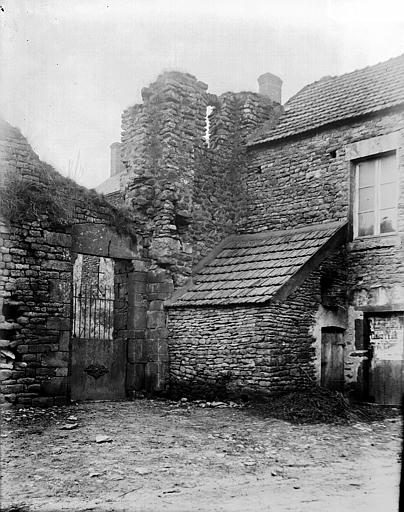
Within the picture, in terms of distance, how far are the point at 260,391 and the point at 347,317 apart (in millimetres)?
2520

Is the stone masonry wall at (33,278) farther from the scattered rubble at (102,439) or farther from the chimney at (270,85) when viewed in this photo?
the chimney at (270,85)

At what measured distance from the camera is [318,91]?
1468 centimetres

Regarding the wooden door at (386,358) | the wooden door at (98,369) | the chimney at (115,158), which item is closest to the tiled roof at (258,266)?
the wooden door at (98,369)

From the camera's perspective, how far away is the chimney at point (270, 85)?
17.6 m

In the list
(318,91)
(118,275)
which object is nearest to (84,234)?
(118,275)

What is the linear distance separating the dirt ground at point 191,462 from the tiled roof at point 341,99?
5.85 meters

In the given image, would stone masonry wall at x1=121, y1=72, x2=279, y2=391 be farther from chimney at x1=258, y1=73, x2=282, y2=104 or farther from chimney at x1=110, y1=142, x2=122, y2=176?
chimney at x1=110, y1=142, x2=122, y2=176

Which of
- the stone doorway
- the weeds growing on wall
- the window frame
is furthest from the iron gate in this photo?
the window frame

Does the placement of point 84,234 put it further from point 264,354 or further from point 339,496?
point 339,496

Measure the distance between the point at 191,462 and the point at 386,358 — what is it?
5.58 metres

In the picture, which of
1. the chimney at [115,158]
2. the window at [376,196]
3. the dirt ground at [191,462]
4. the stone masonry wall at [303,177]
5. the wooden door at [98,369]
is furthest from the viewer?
the chimney at [115,158]

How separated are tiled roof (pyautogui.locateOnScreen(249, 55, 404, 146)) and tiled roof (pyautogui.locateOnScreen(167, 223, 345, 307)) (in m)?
2.20

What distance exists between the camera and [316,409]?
33.3ft

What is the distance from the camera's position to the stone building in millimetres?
10883
